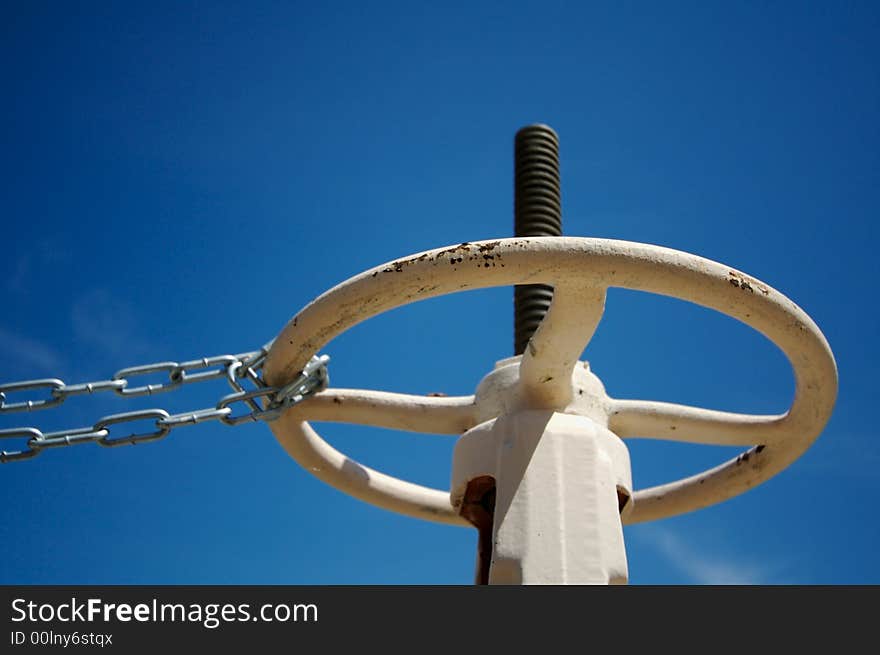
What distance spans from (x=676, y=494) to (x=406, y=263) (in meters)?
2.86

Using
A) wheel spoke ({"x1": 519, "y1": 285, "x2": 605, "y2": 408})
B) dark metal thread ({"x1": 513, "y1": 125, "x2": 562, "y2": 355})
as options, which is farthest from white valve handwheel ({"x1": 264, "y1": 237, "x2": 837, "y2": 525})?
dark metal thread ({"x1": 513, "y1": 125, "x2": 562, "y2": 355})

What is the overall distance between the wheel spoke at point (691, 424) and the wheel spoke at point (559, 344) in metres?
0.61

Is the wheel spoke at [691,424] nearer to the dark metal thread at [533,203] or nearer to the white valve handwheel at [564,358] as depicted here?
the white valve handwheel at [564,358]

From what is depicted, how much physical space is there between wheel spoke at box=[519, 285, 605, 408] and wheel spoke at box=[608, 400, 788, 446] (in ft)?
2.00

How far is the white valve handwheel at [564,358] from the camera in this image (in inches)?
193

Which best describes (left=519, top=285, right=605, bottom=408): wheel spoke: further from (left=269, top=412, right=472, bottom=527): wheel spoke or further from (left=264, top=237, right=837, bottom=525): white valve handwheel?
(left=269, top=412, right=472, bottom=527): wheel spoke

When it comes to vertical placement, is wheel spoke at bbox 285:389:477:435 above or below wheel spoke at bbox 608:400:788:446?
above

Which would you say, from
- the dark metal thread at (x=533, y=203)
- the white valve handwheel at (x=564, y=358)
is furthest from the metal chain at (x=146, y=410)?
the dark metal thread at (x=533, y=203)

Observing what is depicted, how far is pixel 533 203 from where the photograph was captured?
662cm

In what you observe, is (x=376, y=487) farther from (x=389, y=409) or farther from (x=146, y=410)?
(x=146, y=410)

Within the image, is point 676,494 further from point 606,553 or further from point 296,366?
point 296,366

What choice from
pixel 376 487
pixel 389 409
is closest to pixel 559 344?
pixel 389 409

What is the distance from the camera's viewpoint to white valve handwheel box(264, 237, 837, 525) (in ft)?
16.1
